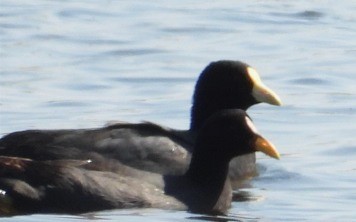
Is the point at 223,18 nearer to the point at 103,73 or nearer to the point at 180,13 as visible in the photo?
the point at 180,13

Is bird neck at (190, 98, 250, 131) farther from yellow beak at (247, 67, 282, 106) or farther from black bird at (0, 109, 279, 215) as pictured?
black bird at (0, 109, 279, 215)

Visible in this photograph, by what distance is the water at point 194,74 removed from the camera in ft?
48.3

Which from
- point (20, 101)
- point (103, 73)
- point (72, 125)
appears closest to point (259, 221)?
point (72, 125)

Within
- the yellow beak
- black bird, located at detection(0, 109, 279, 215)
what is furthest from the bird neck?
black bird, located at detection(0, 109, 279, 215)

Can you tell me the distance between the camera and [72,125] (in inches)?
658

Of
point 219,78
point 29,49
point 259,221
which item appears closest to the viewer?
point 259,221

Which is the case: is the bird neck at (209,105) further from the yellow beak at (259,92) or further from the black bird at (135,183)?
the black bird at (135,183)

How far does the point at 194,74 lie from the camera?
19.8m

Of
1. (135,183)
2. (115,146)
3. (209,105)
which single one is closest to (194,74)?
(209,105)

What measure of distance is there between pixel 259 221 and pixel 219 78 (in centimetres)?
250

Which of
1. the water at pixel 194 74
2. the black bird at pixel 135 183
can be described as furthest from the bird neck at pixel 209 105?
the black bird at pixel 135 183

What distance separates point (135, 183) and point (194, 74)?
6.54 meters

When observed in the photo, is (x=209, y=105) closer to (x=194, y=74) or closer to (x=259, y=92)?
(x=259, y=92)

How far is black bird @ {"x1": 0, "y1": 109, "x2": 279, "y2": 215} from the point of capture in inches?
517
